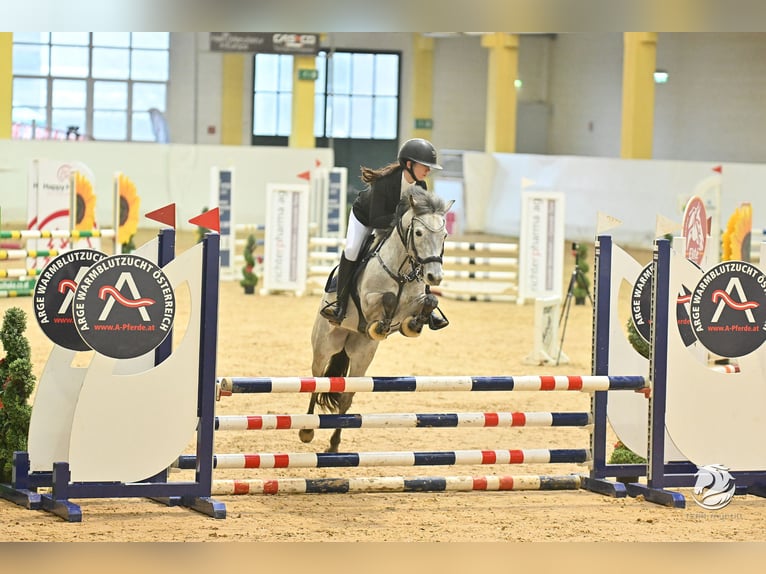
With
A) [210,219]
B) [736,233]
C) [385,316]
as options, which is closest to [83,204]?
[736,233]

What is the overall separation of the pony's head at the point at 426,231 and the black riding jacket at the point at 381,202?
25 centimetres

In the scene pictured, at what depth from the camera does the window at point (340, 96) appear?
23031mm

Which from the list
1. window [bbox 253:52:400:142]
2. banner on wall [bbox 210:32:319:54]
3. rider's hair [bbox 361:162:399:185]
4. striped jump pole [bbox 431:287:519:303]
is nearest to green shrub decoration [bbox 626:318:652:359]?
Answer: rider's hair [bbox 361:162:399:185]

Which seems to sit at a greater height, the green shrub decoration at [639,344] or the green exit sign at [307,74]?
the green exit sign at [307,74]

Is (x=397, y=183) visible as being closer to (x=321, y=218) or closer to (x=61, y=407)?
(x=61, y=407)

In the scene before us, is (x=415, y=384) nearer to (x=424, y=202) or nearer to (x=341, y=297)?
(x=424, y=202)

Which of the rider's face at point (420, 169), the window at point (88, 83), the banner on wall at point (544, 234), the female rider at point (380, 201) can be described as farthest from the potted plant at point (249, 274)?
the window at point (88, 83)

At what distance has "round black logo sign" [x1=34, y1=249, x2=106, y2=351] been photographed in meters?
3.76

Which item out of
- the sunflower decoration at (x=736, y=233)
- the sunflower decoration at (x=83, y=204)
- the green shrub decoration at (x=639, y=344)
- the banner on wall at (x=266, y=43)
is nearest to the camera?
the green shrub decoration at (x=639, y=344)

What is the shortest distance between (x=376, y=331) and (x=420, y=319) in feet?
0.69

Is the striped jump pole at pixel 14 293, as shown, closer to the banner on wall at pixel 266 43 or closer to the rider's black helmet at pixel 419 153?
the rider's black helmet at pixel 419 153

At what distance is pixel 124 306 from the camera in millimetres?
3676

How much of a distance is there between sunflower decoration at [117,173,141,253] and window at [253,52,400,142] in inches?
485

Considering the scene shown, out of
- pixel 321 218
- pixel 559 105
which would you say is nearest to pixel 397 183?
pixel 321 218
